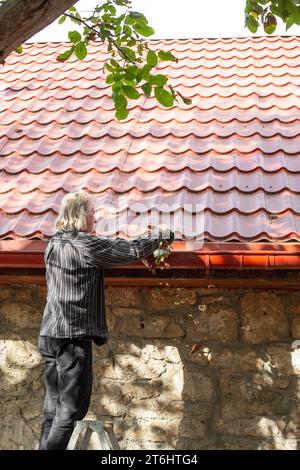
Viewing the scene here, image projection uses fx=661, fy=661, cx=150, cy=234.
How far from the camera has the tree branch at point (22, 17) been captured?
9.43ft

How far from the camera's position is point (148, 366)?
4.32 m

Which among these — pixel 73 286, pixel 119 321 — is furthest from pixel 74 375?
pixel 119 321

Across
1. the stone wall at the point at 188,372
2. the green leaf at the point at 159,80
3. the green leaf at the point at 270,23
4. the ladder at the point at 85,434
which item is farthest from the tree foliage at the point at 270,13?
the ladder at the point at 85,434

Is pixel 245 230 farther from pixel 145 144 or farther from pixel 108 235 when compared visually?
pixel 145 144

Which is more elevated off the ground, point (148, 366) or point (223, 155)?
point (223, 155)

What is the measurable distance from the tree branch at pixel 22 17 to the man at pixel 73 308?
91 cm

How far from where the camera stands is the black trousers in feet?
11.0

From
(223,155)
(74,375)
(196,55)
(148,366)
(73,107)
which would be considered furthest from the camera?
(196,55)

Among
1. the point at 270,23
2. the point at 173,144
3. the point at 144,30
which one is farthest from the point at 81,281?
the point at 173,144

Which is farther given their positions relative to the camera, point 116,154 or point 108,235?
point 116,154

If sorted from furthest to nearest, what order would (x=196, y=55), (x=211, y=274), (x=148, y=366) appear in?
(x=196, y=55)
(x=148, y=366)
(x=211, y=274)

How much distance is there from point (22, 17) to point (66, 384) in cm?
179

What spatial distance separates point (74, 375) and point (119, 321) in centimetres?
101

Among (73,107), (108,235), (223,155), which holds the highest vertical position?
(73,107)
